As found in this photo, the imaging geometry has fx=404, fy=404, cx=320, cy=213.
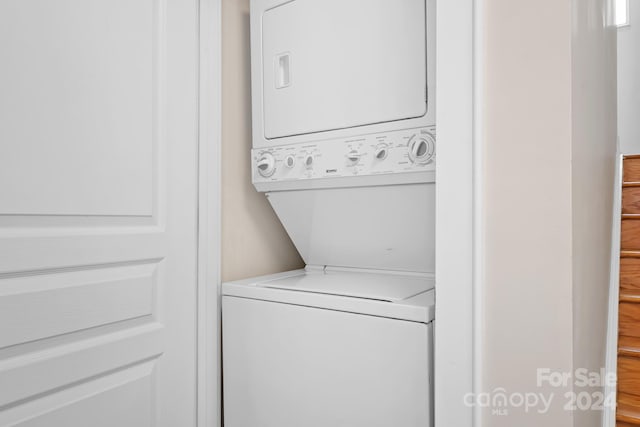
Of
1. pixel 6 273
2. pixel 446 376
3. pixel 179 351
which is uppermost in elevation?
pixel 6 273

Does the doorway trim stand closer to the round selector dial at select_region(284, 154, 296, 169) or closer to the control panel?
the control panel

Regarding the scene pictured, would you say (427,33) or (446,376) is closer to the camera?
(446,376)

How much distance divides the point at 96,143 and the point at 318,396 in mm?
1028

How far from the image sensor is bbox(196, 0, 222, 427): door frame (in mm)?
1525

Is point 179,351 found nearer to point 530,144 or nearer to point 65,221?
point 65,221

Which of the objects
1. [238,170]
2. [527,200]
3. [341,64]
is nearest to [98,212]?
[238,170]

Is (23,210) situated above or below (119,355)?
above

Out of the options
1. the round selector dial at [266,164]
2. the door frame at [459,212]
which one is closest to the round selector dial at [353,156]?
the round selector dial at [266,164]

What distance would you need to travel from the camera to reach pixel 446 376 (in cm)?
97

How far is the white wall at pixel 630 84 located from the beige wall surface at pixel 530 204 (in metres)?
4.05

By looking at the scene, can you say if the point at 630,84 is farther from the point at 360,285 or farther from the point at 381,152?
the point at 360,285

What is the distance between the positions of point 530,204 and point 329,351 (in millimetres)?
702

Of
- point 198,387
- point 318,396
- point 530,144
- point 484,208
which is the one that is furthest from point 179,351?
point 530,144

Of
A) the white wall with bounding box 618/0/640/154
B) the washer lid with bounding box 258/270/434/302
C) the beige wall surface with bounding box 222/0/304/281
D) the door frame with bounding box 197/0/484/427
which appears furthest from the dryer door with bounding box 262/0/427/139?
the white wall with bounding box 618/0/640/154
